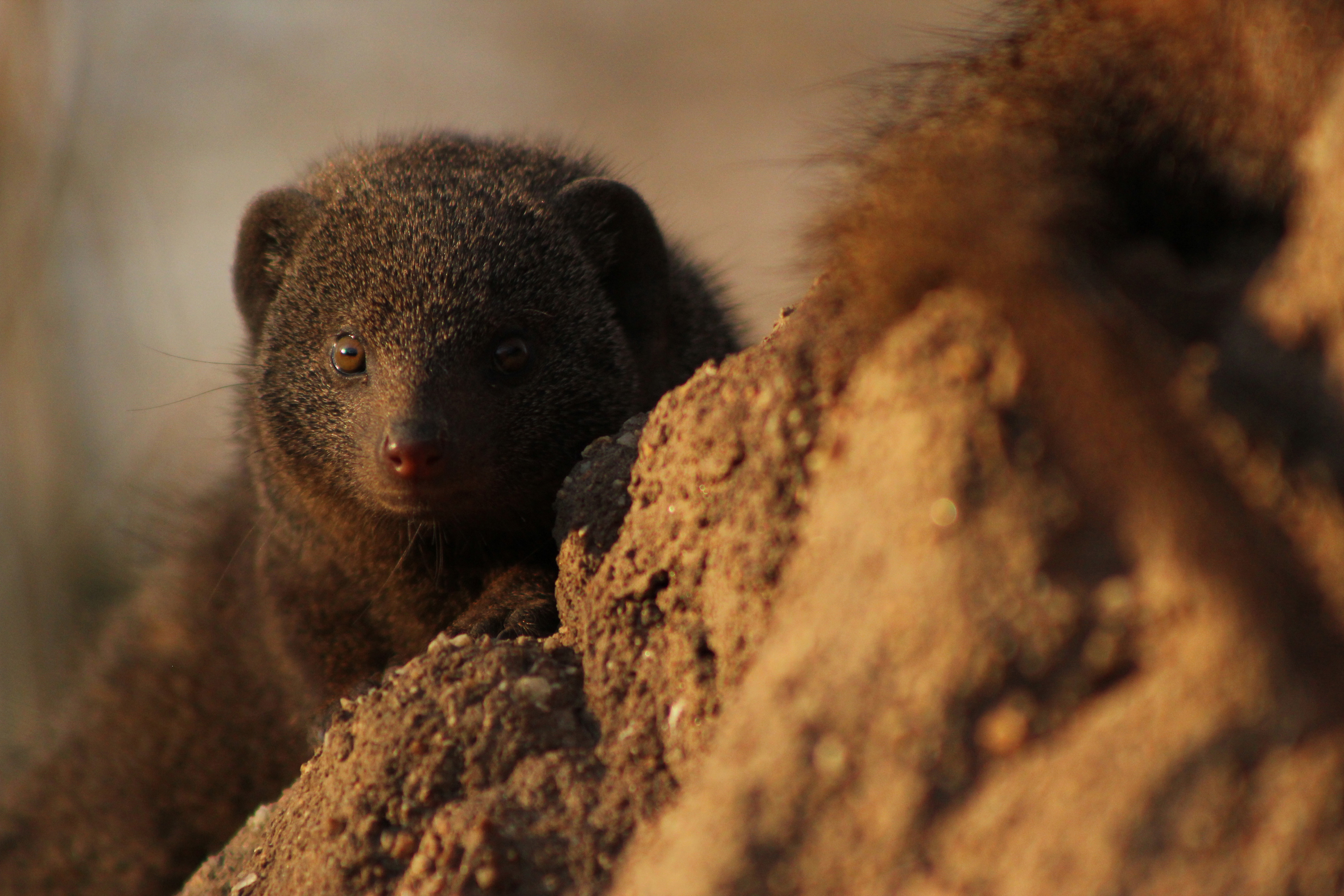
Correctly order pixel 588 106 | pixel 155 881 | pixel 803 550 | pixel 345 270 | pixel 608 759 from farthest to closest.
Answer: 1. pixel 588 106
2. pixel 155 881
3. pixel 345 270
4. pixel 608 759
5. pixel 803 550

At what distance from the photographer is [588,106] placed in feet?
51.8

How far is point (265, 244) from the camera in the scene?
Result: 3.43 meters

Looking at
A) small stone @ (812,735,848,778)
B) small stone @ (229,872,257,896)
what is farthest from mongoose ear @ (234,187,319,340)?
small stone @ (812,735,848,778)

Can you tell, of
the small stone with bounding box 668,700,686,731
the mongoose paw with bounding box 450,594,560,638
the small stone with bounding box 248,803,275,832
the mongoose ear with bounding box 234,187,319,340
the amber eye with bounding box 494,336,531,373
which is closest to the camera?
the small stone with bounding box 668,700,686,731

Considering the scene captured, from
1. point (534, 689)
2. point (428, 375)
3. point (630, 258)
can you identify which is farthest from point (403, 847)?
point (630, 258)

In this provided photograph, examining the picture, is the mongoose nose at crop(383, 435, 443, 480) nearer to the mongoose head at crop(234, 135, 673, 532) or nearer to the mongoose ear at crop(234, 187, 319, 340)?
the mongoose head at crop(234, 135, 673, 532)

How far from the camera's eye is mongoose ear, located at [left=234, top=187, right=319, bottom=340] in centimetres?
332

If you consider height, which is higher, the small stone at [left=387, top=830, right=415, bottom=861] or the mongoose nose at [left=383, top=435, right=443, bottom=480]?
the mongoose nose at [left=383, top=435, right=443, bottom=480]

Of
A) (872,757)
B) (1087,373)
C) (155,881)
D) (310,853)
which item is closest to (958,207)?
(1087,373)

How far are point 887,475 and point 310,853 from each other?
1127 mm

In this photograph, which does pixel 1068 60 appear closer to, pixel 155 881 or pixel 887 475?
pixel 887 475

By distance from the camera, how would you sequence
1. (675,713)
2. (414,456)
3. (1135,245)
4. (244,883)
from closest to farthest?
(1135,245)
(675,713)
(244,883)
(414,456)

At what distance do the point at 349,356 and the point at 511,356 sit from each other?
396mm

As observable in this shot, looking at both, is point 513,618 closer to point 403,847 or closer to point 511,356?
point 511,356
